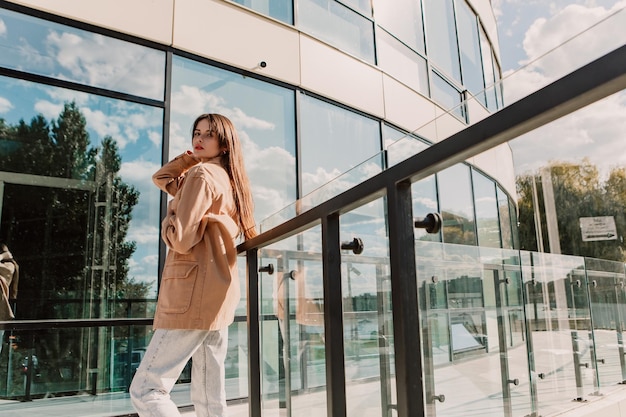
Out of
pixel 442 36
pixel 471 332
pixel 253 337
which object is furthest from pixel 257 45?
pixel 442 36

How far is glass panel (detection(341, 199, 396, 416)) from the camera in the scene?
1636 mm

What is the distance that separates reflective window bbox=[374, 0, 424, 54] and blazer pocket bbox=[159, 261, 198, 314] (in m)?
6.21

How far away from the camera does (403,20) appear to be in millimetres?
8375

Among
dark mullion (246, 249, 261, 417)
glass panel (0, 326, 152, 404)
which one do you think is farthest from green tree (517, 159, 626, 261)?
glass panel (0, 326, 152, 404)

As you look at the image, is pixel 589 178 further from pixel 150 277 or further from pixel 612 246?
pixel 150 277

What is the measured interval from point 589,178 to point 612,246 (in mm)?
155

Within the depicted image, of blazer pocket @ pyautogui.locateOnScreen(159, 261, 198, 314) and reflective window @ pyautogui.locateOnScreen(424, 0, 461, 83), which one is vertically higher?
reflective window @ pyautogui.locateOnScreen(424, 0, 461, 83)

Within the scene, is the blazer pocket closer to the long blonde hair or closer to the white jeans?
the white jeans

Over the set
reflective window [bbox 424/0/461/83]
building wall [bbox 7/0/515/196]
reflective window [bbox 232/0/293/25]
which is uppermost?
reflective window [bbox 424/0/461/83]

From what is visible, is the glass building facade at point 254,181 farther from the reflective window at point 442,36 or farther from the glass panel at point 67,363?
the reflective window at point 442,36

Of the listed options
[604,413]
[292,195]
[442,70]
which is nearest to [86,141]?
[292,195]

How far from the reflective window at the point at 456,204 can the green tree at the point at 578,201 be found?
18 centimetres

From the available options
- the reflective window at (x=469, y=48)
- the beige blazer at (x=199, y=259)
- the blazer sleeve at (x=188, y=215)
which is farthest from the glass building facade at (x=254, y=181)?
the reflective window at (x=469, y=48)

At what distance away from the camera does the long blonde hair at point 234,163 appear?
247 centimetres
